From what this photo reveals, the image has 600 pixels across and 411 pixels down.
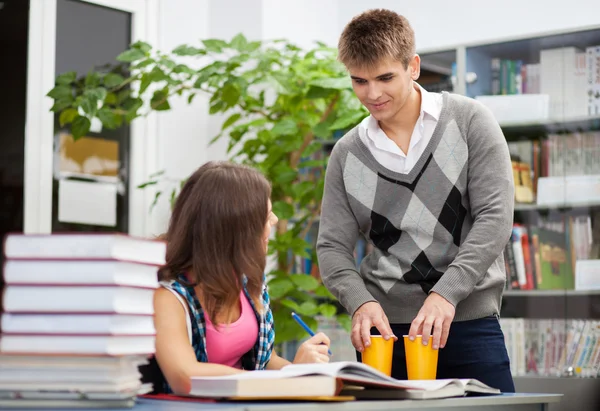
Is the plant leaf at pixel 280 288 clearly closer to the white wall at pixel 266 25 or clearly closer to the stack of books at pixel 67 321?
the white wall at pixel 266 25

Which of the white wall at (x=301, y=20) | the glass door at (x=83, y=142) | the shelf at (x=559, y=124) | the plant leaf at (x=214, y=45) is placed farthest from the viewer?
the white wall at (x=301, y=20)

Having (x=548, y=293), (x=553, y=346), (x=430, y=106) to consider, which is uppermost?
(x=430, y=106)

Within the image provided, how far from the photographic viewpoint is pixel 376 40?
1.77 metres

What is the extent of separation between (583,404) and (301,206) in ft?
4.39

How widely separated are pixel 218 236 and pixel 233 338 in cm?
18

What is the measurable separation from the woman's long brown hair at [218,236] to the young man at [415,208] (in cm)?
35

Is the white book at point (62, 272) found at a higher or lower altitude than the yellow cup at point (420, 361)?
higher

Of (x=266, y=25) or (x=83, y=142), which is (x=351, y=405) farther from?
(x=266, y=25)

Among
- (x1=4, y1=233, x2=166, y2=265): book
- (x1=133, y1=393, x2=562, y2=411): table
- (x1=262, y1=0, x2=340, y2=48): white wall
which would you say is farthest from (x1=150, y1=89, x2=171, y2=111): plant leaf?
(x1=4, y1=233, x2=166, y2=265): book

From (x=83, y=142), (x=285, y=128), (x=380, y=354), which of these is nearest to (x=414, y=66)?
(x=380, y=354)

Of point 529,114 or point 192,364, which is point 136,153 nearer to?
point 529,114

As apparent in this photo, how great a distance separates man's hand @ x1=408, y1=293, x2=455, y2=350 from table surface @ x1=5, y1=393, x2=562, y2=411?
32cm

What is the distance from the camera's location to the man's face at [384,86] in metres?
1.78

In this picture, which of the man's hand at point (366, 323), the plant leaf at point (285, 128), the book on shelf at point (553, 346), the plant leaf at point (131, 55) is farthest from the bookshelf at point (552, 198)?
the man's hand at point (366, 323)
